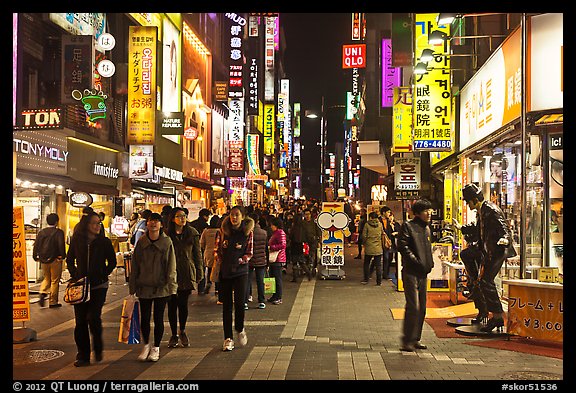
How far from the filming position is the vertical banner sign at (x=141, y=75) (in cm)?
2281

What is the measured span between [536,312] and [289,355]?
3.53 meters

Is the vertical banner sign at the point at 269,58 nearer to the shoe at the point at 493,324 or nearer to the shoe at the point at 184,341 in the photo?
the shoe at the point at 493,324

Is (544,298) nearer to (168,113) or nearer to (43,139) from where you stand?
(43,139)

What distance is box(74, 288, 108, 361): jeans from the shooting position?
822cm

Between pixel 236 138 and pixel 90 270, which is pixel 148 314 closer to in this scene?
pixel 90 270

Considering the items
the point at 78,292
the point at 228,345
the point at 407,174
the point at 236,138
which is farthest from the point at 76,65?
the point at 236,138

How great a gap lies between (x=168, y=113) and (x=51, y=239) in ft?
47.5

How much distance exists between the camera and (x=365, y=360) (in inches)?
326

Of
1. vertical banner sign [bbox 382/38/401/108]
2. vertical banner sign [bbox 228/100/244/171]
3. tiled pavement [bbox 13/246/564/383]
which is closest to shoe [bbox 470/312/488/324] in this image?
tiled pavement [bbox 13/246/564/383]

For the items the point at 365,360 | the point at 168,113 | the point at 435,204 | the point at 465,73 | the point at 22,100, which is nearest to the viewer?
the point at 365,360

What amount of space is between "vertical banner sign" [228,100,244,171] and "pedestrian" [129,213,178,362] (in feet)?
117

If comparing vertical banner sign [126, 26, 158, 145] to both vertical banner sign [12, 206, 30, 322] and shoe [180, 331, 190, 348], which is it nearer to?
vertical banner sign [12, 206, 30, 322]

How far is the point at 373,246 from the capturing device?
681 inches
